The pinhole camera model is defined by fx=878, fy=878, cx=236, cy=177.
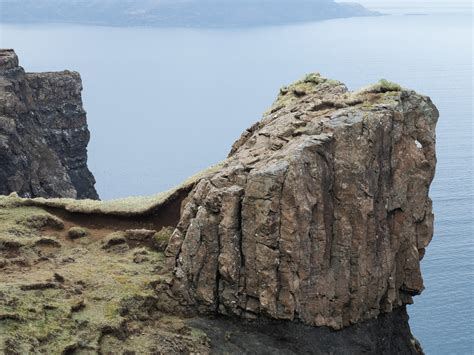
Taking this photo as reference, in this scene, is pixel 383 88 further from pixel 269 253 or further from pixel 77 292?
pixel 77 292

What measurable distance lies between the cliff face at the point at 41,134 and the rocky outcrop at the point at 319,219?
5511 cm

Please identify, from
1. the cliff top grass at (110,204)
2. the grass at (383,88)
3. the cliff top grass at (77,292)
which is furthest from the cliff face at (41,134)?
the grass at (383,88)

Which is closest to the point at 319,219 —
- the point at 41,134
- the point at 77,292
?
the point at 77,292

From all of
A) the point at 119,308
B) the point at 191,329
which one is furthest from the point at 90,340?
the point at 191,329

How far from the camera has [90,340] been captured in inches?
1670

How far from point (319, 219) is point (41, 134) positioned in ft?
234

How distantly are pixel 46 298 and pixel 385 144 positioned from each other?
20345 millimetres

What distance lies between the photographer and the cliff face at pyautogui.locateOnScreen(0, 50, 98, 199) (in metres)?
102

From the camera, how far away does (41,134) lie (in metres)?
112

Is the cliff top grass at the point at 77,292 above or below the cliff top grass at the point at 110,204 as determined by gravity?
below

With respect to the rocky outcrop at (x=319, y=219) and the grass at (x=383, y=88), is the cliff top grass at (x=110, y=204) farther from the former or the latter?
the grass at (x=383, y=88)

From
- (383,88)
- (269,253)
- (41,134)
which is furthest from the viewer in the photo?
(41,134)

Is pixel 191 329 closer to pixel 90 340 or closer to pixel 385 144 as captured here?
pixel 90 340

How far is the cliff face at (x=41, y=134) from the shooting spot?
101750 mm
